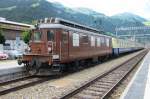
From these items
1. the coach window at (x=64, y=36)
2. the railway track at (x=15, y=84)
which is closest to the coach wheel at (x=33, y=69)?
the railway track at (x=15, y=84)

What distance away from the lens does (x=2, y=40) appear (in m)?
51.2

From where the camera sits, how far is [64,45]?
1839 centimetres

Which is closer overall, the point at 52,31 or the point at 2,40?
the point at 52,31

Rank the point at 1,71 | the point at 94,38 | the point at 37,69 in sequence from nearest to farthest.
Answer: the point at 37,69 → the point at 1,71 → the point at 94,38

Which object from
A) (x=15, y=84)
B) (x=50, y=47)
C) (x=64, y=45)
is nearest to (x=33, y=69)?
(x=50, y=47)

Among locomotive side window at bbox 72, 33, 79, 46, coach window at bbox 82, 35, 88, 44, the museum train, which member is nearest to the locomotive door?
the museum train

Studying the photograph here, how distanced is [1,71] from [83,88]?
6.94 metres

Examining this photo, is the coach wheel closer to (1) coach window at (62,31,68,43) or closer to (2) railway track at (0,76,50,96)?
(2) railway track at (0,76,50,96)

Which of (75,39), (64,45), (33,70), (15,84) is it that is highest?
(75,39)

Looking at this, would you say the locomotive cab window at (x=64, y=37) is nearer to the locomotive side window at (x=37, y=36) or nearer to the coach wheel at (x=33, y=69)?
the locomotive side window at (x=37, y=36)

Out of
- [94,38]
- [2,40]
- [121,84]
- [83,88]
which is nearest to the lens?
[83,88]

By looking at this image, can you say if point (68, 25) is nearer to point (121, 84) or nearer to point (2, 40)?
point (121, 84)

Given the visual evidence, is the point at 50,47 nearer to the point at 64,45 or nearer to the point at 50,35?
the point at 50,35

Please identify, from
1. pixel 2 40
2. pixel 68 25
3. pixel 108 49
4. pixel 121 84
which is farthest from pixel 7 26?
pixel 121 84
